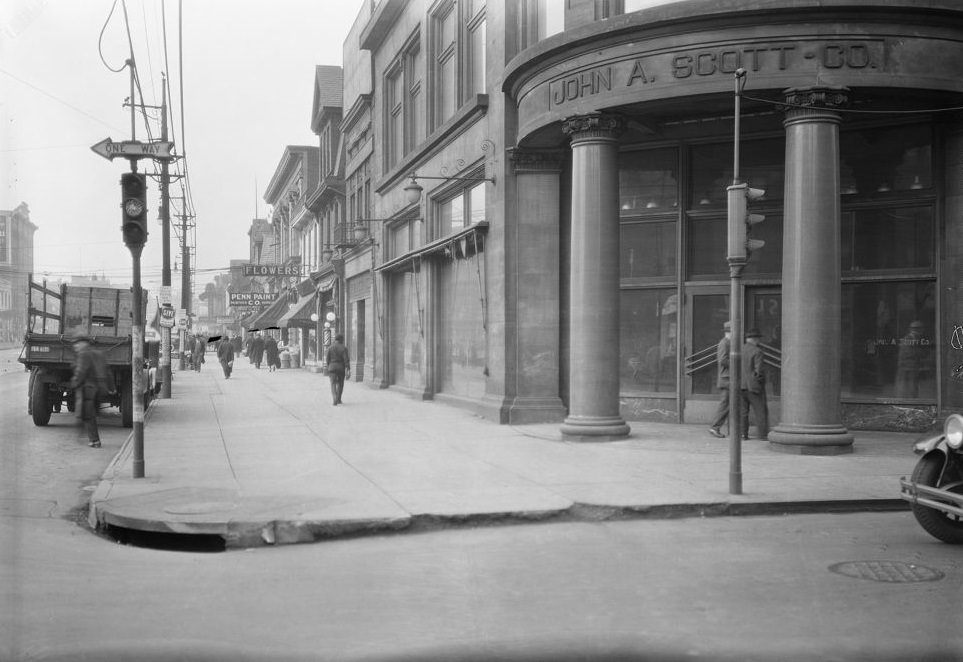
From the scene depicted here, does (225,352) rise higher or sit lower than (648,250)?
lower

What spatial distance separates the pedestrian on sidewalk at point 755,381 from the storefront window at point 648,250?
246cm

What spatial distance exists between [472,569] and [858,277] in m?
10.1

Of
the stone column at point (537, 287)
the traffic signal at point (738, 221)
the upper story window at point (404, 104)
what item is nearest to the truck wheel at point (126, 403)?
the stone column at point (537, 287)

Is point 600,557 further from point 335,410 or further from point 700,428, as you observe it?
point 335,410

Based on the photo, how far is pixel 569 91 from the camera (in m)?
13.9

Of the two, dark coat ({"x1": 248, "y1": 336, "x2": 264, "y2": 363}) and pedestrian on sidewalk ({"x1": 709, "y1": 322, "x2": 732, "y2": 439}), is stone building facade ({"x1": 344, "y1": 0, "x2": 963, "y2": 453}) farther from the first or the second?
dark coat ({"x1": 248, "y1": 336, "x2": 264, "y2": 363})

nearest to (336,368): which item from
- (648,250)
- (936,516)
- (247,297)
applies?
(648,250)

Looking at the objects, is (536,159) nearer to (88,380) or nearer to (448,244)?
(448,244)

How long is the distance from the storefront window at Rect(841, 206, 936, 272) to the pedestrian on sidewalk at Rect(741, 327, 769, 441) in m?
2.24

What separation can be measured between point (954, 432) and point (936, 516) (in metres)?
0.72

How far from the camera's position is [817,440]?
1195 cm

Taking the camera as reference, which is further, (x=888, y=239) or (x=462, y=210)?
(x=462, y=210)

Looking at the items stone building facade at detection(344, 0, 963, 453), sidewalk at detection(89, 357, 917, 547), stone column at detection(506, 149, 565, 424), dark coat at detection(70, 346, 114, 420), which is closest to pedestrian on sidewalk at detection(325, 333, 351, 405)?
stone building facade at detection(344, 0, 963, 453)

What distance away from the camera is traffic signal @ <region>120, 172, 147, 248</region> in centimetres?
1047
